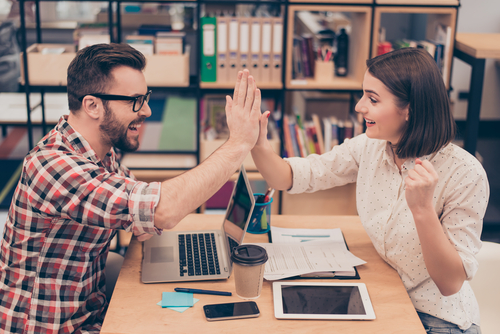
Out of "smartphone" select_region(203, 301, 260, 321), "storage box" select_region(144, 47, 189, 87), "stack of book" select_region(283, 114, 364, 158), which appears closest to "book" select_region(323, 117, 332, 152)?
"stack of book" select_region(283, 114, 364, 158)

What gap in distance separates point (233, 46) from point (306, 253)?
1580 millimetres

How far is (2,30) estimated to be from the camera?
14.3 feet

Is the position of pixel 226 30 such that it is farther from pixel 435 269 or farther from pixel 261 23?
pixel 435 269

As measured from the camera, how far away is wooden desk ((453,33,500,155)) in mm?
2553

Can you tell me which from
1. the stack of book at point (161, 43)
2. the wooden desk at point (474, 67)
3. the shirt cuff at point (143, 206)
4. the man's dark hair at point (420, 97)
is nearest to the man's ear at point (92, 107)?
the shirt cuff at point (143, 206)

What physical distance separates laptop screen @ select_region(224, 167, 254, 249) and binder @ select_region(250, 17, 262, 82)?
4.49 ft

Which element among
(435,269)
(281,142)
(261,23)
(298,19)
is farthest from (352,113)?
(298,19)

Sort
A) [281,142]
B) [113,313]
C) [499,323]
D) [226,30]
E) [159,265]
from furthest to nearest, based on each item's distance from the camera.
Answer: [281,142]
[226,30]
[499,323]
[159,265]
[113,313]

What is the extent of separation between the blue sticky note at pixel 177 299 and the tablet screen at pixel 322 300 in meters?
0.24

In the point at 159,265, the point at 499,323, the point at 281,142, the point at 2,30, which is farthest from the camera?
the point at 2,30

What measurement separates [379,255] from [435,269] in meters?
0.25

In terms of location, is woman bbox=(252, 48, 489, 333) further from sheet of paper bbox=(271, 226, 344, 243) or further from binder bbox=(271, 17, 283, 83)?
binder bbox=(271, 17, 283, 83)

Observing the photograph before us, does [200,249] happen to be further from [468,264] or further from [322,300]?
[468,264]

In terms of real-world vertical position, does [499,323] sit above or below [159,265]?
below
